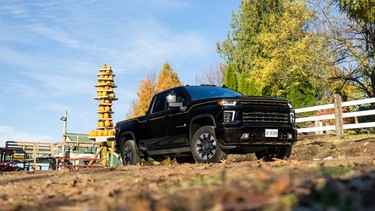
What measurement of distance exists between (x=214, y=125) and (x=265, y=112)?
1243 millimetres

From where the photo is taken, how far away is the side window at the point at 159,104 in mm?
11688

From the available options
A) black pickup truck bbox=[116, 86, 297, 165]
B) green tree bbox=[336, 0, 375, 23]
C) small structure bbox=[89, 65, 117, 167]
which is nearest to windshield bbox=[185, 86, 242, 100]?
black pickup truck bbox=[116, 86, 297, 165]

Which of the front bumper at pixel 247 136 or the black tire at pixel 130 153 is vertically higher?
the front bumper at pixel 247 136

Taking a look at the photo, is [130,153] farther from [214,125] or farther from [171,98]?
[214,125]

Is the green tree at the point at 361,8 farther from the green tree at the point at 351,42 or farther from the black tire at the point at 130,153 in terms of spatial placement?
the black tire at the point at 130,153

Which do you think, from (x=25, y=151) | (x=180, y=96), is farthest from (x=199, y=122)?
(x=25, y=151)

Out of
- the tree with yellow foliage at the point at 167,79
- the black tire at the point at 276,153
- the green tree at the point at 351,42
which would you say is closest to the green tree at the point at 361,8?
the green tree at the point at 351,42

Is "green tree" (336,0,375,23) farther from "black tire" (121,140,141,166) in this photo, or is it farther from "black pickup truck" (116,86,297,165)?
"black tire" (121,140,141,166)

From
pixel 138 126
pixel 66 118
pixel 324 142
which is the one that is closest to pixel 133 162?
pixel 138 126

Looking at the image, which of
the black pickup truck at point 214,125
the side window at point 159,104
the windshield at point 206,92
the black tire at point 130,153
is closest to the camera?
the black pickup truck at point 214,125

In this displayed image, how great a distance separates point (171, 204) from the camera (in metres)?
3.10

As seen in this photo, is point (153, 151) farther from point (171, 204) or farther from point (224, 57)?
point (224, 57)

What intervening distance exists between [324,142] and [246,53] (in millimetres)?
27491

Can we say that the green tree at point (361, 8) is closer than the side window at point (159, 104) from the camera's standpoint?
No
